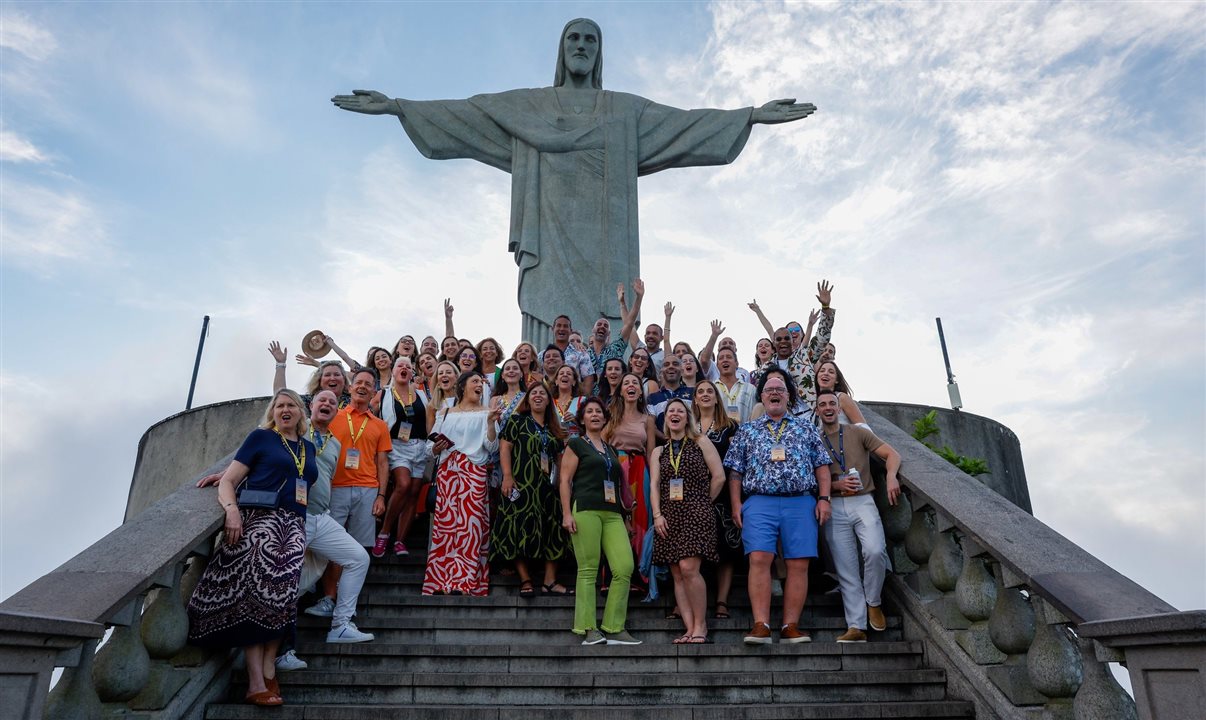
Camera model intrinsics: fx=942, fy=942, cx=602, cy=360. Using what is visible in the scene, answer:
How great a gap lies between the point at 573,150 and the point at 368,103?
2712 mm

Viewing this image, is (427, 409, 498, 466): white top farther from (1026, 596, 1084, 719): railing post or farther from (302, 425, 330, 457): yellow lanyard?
(1026, 596, 1084, 719): railing post

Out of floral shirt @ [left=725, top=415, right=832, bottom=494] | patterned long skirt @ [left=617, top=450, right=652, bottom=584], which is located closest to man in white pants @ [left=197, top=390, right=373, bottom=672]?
patterned long skirt @ [left=617, top=450, right=652, bottom=584]

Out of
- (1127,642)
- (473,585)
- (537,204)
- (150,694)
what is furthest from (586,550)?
(537,204)

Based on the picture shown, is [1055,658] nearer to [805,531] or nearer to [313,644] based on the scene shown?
[805,531]

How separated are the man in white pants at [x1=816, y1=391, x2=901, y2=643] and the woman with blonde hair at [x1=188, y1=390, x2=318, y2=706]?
3164mm

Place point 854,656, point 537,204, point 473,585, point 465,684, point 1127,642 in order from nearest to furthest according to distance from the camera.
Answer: point 1127,642, point 465,684, point 854,656, point 473,585, point 537,204

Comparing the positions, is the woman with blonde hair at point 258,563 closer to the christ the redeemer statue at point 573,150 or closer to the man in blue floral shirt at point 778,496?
the man in blue floral shirt at point 778,496

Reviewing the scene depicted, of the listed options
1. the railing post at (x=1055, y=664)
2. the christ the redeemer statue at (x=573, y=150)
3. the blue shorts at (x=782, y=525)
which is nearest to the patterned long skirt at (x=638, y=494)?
the blue shorts at (x=782, y=525)

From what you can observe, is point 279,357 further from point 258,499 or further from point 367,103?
point 367,103

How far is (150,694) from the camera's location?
4477 mm

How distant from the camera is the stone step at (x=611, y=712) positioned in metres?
4.67

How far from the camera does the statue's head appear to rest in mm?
12766

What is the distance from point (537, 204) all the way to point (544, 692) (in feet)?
26.3

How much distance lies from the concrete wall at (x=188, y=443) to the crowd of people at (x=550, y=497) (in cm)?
485
